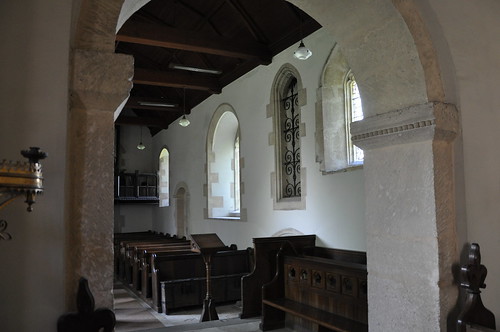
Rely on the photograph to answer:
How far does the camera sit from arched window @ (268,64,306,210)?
6.35m

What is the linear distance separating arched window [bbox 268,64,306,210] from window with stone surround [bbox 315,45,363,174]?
2.64 ft

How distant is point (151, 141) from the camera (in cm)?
1404

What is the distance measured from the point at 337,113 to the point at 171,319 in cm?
331

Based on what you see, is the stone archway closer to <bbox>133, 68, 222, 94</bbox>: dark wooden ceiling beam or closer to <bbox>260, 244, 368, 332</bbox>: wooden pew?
<bbox>260, 244, 368, 332</bbox>: wooden pew

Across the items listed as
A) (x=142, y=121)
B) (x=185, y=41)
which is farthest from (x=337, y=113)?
(x=142, y=121)

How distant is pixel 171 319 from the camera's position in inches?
224

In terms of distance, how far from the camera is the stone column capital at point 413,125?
2.30 metres

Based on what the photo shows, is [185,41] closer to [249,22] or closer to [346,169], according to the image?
[249,22]

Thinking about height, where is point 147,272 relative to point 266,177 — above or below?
below

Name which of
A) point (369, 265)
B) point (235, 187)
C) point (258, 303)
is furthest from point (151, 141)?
→ point (369, 265)

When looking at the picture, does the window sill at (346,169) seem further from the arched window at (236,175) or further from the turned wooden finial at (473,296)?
the arched window at (236,175)

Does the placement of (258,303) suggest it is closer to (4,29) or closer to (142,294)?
(142,294)

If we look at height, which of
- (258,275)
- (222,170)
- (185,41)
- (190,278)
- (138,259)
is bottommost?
(190,278)

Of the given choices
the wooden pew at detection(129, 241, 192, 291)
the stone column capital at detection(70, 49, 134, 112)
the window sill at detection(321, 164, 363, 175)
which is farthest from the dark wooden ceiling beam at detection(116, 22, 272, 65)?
the stone column capital at detection(70, 49, 134, 112)
